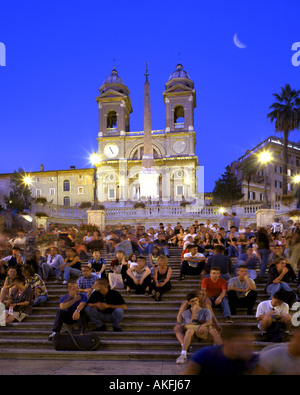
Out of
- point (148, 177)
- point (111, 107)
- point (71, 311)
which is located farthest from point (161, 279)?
point (111, 107)

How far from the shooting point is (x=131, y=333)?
8.48m

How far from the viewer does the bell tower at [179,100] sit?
62.0m

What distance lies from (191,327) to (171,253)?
829 cm

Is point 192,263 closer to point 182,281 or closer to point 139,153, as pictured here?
point 182,281

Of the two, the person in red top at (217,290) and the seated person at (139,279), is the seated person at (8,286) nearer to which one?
the seated person at (139,279)

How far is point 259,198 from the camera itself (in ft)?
208

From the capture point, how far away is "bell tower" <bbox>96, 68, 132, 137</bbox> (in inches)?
2486

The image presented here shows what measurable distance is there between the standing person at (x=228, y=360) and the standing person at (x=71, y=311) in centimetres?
501

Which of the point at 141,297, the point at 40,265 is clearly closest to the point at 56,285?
the point at 40,265

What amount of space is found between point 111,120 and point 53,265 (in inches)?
2230

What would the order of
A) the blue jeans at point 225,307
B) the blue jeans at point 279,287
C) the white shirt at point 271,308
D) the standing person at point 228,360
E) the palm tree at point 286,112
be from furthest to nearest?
the palm tree at point 286,112 < the blue jeans at point 279,287 < the blue jeans at point 225,307 < the white shirt at point 271,308 < the standing person at point 228,360

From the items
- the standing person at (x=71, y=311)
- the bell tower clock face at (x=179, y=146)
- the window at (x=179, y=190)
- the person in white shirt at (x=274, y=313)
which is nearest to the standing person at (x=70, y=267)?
the standing person at (x=71, y=311)

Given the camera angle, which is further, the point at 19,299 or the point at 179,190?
the point at 179,190
